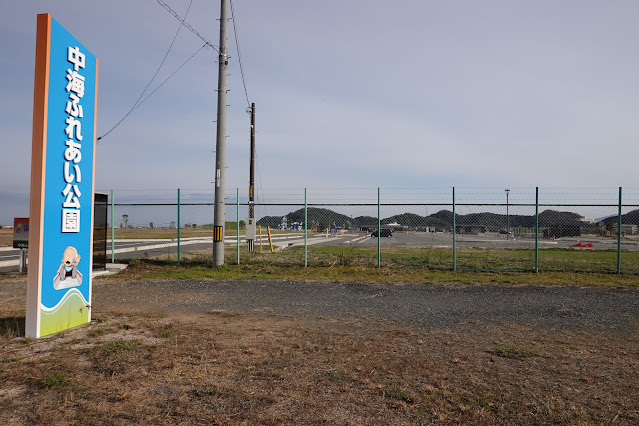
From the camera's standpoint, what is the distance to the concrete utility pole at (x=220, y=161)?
41.7 feet

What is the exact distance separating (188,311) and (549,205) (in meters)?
10.0

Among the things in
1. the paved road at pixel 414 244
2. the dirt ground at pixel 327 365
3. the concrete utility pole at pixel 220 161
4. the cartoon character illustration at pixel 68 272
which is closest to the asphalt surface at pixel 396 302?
the dirt ground at pixel 327 365

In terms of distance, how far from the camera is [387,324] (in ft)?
20.5

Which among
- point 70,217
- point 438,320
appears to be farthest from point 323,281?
point 70,217

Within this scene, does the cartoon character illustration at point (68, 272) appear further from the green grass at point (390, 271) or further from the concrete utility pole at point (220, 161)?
the concrete utility pole at point (220, 161)

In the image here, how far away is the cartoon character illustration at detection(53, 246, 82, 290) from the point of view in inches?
221

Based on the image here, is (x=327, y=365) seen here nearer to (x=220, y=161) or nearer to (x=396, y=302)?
(x=396, y=302)

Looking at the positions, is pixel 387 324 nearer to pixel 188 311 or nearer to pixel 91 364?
pixel 188 311

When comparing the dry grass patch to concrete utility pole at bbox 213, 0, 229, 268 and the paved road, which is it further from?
the paved road

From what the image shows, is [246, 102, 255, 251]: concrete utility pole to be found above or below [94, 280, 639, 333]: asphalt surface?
above

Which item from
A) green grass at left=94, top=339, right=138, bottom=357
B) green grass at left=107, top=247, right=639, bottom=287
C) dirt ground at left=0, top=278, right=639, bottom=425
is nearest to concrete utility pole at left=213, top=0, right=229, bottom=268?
green grass at left=107, top=247, right=639, bottom=287

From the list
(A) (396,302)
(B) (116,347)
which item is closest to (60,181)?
(B) (116,347)

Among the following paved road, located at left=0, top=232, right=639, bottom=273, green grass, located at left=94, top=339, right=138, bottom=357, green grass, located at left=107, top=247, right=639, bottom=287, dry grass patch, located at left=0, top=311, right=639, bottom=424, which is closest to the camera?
dry grass patch, located at left=0, top=311, right=639, bottom=424

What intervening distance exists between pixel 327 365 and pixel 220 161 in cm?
955
